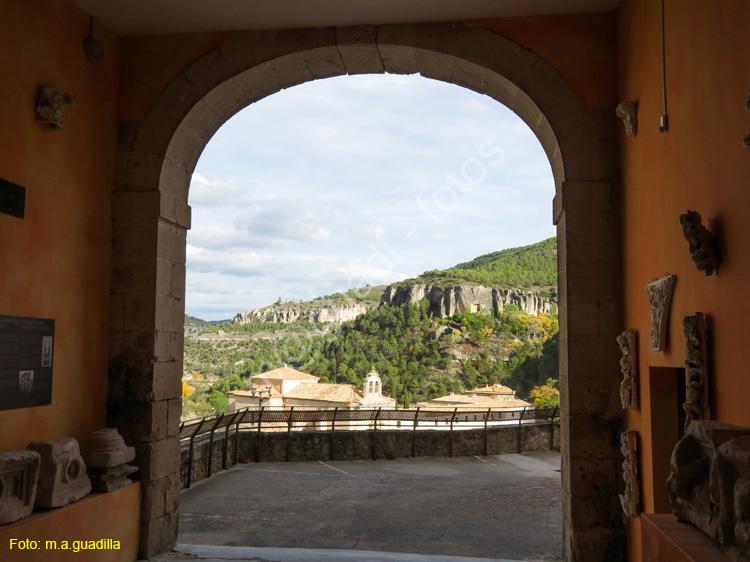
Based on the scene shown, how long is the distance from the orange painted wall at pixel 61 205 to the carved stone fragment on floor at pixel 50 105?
0.16 ft

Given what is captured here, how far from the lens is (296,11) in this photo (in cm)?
500

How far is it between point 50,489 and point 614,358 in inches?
151

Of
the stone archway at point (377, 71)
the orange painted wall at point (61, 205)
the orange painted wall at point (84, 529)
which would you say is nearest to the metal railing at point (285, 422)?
the stone archway at point (377, 71)

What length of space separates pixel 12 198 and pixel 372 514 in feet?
14.3

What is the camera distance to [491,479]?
8.66 m

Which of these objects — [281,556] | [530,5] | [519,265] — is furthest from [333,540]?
[519,265]

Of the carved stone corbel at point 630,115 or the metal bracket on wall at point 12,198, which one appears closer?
the metal bracket on wall at point 12,198

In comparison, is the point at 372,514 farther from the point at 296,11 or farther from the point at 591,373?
the point at 296,11

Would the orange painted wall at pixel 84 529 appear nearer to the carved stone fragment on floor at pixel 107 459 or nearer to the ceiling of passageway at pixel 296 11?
the carved stone fragment on floor at pixel 107 459

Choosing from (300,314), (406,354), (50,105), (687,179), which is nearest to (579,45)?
(687,179)

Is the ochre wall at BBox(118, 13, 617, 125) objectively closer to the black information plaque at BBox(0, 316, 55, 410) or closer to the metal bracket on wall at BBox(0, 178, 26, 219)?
the metal bracket on wall at BBox(0, 178, 26, 219)

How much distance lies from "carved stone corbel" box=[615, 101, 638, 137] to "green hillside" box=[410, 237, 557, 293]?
47.7 meters

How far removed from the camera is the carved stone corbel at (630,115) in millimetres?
4297

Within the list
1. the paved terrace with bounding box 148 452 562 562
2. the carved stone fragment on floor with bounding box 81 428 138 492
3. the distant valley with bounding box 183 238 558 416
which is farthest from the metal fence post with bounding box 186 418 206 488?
the distant valley with bounding box 183 238 558 416
